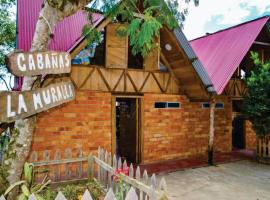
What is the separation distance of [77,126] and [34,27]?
157 inches

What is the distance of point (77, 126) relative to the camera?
746 centimetres

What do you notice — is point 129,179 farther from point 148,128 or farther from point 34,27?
point 34,27

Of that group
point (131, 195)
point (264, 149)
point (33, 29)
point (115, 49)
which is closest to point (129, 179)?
point (131, 195)

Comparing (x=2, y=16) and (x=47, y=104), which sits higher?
(x=2, y=16)

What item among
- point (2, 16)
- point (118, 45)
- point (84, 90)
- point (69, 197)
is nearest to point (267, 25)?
point (118, 45)

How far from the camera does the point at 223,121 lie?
35.9 feet

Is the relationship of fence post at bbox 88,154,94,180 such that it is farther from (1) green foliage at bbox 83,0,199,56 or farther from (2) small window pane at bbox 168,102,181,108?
(2) small window pane at bbox 168,102,181,108

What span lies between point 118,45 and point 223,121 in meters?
6.15

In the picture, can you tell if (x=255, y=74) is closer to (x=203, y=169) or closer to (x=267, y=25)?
(x=267, y=25)

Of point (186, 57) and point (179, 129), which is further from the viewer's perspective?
point (179, 129)

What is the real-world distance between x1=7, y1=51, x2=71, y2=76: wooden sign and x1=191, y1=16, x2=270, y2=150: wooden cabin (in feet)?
21.6

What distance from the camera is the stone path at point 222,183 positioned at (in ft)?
18.9

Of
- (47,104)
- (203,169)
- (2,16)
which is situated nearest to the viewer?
(47,104)

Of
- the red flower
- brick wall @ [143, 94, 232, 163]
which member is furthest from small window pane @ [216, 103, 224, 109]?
the red flower
